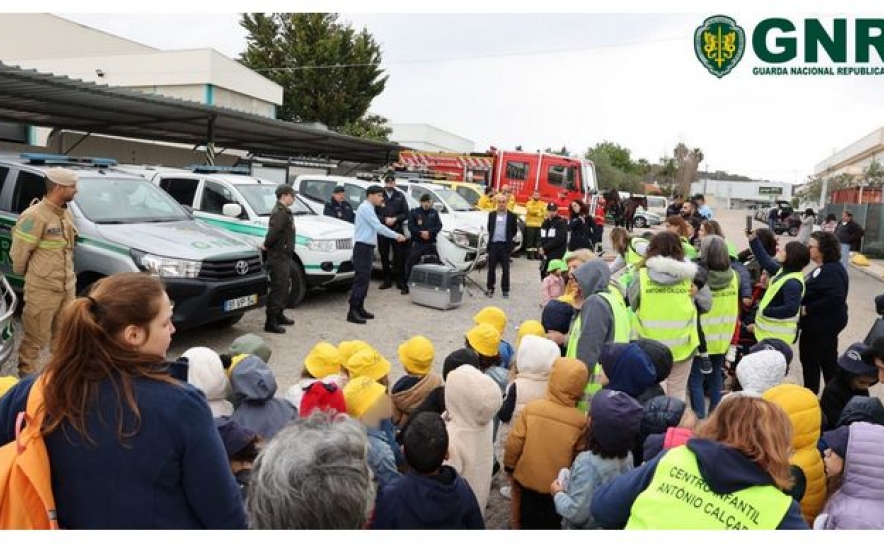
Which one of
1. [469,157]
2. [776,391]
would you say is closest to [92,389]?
[776,391]

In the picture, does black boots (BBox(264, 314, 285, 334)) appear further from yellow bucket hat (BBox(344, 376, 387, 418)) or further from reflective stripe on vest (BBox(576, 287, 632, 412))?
yellow bucket hat (BBox(344, 376, 387, 418))

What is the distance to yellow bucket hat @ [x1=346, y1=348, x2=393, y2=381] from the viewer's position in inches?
131

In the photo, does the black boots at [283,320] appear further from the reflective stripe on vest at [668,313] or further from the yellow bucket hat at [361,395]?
the yellow bucket hat at [361,395]

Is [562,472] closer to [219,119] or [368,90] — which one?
[219,119]

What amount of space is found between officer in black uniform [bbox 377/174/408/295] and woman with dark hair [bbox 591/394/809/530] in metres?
7.93

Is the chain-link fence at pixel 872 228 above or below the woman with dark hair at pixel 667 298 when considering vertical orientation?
above

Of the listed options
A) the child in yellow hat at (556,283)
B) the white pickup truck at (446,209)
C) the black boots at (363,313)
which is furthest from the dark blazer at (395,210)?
the child in yellow hat at (556,283)

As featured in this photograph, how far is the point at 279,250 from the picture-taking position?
7.11 m

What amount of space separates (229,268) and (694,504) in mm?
5566

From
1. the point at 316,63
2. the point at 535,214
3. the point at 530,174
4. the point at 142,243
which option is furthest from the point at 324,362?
the point at 316,63

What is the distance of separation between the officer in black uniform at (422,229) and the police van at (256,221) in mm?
1285

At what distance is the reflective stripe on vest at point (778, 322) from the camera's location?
5.00 metres

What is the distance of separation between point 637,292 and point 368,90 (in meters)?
28.6

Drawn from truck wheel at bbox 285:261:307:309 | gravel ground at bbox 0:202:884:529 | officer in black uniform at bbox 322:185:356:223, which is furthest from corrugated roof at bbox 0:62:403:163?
gravel ground at bbox 0:202:884:529
